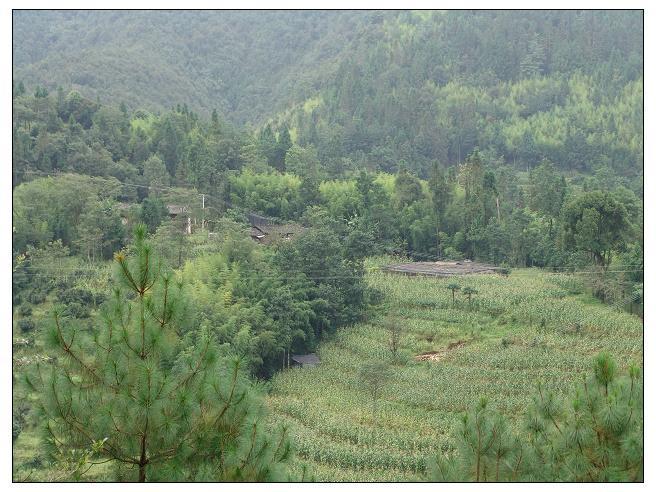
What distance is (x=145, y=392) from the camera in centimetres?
482

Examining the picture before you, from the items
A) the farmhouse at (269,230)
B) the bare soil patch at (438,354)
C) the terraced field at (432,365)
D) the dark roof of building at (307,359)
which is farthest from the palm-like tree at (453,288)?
the farmhouse at (269,230)

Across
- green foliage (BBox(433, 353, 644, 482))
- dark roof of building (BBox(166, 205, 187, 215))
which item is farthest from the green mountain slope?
green foliage (BBox(433, 353, 644, 482))

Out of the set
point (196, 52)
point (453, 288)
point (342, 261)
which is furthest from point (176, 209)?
point (196, 52)

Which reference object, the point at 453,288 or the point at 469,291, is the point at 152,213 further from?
the point at 469,291

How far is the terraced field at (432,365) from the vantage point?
1170 centimetres

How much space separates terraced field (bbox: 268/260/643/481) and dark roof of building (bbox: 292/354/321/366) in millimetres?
224

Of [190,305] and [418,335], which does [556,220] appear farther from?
[190,305]

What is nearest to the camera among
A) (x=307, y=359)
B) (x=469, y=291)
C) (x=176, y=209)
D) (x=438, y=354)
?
(x=438, y=354)

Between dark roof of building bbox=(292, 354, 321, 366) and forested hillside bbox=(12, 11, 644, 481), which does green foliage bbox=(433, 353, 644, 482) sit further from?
dark roof of building bbox=(292, 354, 321, 366)

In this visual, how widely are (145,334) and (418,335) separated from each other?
1172cm

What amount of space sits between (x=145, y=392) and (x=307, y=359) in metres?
11.1

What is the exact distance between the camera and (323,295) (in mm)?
17109

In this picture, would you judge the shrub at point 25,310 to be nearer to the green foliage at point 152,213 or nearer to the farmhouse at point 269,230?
the green foliage at point 152,213

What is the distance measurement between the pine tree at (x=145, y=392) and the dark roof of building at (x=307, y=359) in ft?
34.9
